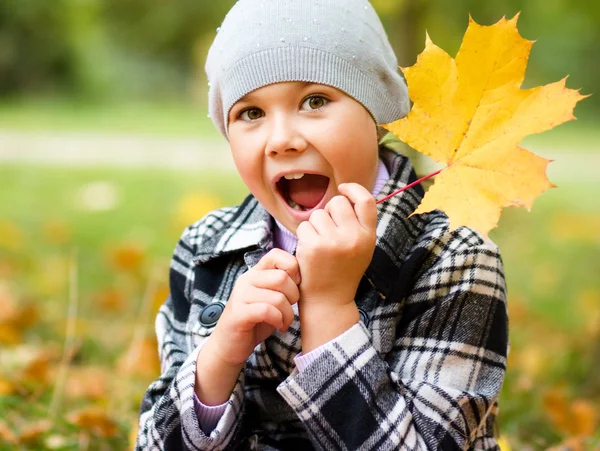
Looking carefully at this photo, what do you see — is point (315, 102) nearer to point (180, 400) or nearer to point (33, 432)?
point (180, 400)

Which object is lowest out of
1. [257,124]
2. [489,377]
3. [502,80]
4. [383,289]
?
[489,377]

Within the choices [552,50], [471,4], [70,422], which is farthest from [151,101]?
[70,422]

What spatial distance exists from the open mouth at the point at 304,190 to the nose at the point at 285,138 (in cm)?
10

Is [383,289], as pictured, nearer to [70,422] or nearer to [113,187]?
[70,422]

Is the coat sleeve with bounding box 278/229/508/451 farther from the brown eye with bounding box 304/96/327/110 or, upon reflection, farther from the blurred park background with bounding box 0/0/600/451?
the blurred park background with bounding box 0/0/600/451

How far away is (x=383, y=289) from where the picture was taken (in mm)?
1360

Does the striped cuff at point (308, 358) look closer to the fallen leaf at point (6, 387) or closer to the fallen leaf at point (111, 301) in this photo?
the fallen leaf at point (6, 387)

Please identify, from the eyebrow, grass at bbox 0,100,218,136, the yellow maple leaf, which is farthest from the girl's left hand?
grass at bbox 0,100,218,136

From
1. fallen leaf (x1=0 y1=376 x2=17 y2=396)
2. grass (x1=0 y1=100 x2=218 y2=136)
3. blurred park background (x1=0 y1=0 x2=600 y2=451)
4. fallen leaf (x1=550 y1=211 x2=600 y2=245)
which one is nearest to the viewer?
fallen leaf (x1=0 y1=376 x2=17 y2=396)

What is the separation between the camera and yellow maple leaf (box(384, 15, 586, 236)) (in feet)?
3.68

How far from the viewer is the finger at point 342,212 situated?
1.22 m

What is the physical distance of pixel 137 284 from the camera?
3832 millimetres

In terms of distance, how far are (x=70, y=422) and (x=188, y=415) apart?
31.2 inches

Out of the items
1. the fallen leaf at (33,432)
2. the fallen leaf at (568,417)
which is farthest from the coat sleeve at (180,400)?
the fallen leaf at (568,417)
